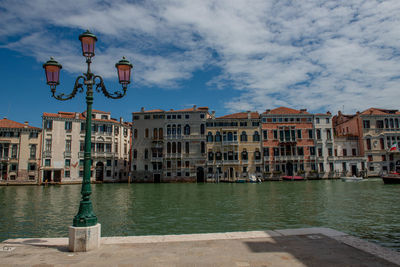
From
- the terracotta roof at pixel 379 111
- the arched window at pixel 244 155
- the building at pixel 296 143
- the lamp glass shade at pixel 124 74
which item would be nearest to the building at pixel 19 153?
the arched window at pixel 244 155

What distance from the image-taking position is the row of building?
46.2m

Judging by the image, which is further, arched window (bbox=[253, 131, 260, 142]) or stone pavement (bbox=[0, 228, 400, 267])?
arched window (bbox=[253, 131, 260, 142])

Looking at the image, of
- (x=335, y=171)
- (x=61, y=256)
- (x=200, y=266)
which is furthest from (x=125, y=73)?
(x=335, y=171)

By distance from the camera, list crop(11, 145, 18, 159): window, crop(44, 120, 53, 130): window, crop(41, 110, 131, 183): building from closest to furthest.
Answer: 1. crop(11, 145, 18, 159): window
2. crop(41, 110, 131, 183): building
3. crop(44, 120, 53, 130): window

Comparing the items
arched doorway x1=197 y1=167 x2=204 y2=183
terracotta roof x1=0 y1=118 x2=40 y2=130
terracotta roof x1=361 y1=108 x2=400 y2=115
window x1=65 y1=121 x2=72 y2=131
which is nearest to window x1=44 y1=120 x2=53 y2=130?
terracotta roof x1=0 y1=118 x2=40 y2=130

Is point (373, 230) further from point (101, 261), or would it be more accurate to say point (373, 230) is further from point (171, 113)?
point (171, 113)

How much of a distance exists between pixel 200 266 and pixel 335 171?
156 ft

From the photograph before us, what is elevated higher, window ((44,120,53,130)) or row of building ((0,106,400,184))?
window ((44,120,53,130))

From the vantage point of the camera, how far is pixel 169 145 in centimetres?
4753

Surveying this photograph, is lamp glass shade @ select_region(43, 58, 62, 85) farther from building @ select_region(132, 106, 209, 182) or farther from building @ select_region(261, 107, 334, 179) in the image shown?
building @ select_region(261, 107, 334, 179)

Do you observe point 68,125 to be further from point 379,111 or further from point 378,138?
point 379,111

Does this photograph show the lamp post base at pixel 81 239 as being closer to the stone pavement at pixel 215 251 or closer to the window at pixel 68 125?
the stone pavement at pixel 215 251

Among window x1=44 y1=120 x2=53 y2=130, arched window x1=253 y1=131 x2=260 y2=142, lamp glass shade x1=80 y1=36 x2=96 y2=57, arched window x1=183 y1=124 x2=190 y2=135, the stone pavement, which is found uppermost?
window x1=44 y1=120 x2=53 y2=130

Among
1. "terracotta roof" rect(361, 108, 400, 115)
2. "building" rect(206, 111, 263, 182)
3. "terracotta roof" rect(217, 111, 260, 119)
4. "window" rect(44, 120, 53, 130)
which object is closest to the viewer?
"window" rect(44, 120, 53, 130)
